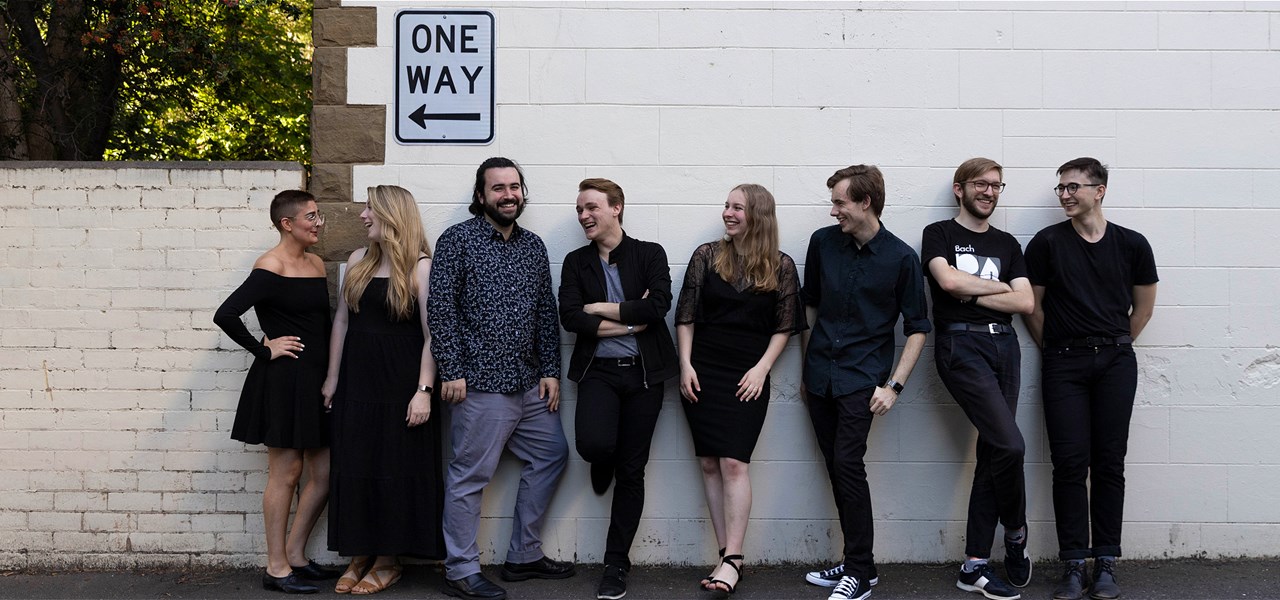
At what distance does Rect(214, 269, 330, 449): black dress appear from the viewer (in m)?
4.73

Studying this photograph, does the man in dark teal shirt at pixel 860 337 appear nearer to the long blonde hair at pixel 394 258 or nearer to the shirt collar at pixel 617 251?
the shirt collar at pixel 617 251

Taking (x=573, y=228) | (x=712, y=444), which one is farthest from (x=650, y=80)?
(x=712, y=444)

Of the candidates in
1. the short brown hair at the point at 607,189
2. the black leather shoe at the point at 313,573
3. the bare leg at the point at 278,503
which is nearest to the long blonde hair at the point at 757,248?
the short brown hair at the point at 607,189

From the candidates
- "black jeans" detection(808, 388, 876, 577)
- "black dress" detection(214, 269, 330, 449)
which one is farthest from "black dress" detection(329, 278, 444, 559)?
"black jeans" detection(808, 388, 876, 577)

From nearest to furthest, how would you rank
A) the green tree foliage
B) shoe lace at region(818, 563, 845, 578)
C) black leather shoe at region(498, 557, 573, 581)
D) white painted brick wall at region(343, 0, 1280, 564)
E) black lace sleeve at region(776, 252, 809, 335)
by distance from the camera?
black lace sleeve at region(776, 252, 809, 335)
shoe lace at region(818, 563, 845, 578)
black leather shoe at region(498, 557, 573, 581)
white painted brick wall at region(343, 0, 1280, 564)
the green tree foliage

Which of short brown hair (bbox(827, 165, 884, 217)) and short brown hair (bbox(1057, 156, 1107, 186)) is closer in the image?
short brown hair (bbox(827, 165, 884, 217))

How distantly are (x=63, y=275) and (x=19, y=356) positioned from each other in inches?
19.2

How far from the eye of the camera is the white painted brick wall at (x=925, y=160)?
5.12m

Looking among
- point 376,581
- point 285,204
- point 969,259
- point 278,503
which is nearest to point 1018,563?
point 969,259

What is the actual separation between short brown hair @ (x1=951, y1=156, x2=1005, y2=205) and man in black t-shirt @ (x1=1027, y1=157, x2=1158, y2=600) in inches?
13.8

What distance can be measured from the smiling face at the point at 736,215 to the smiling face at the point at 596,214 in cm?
56

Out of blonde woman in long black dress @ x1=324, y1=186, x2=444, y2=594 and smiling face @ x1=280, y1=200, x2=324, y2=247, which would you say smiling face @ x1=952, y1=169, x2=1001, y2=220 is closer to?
blonde woman in long black dress @ x1=324, y1=186, x2=444, y2=594

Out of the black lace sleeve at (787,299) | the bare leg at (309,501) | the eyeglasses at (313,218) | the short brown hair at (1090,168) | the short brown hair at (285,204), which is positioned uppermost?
the short brown hair at (1090,168)

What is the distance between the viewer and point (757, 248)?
4.79 metres
